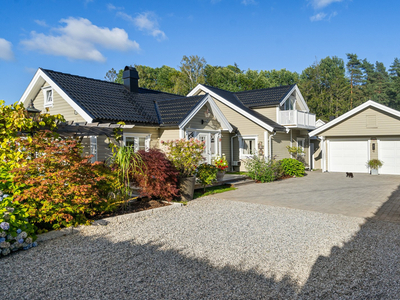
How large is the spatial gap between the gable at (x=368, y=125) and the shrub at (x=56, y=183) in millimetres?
17289

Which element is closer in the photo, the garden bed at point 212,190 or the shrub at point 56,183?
the shrub at point 56,183

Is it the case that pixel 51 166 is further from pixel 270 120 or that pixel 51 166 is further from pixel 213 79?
pixel 213 79

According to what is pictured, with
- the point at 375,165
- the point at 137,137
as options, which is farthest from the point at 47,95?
the point at 375,165

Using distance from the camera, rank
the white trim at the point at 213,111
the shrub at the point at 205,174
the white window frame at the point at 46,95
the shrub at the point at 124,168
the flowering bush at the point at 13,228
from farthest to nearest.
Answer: the white window frame at the point at 46,95 → the white trim at the point at 213,111 → the shrub at the point at 205,174 → the shrub at the point at 124,168 → the flowering bush at the point at 13,228

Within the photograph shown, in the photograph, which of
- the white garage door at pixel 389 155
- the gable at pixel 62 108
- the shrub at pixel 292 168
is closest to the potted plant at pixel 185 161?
the gable at pixel 62 108

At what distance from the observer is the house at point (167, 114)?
522 inches

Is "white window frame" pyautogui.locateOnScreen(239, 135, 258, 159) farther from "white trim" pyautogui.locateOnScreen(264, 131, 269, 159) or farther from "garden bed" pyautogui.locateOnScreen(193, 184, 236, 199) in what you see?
"garden bed" pyautogui.locateOnScreen(193, 184, 236, 199)

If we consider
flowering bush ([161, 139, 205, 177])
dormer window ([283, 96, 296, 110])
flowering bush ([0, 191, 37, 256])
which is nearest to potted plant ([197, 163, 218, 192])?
flowering bush ([161, 139, 205, 177])

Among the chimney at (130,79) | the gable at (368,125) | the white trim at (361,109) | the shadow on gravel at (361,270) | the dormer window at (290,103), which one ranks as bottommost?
the shadow on gravel at (361,270)

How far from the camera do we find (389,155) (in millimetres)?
18656

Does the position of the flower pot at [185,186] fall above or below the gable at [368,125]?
below

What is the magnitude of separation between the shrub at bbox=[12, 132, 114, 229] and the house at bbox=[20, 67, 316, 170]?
4671 millimetres

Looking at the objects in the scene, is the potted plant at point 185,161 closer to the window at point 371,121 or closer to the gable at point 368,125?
the gable at point 368,125

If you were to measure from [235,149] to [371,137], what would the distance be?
8656 mm
